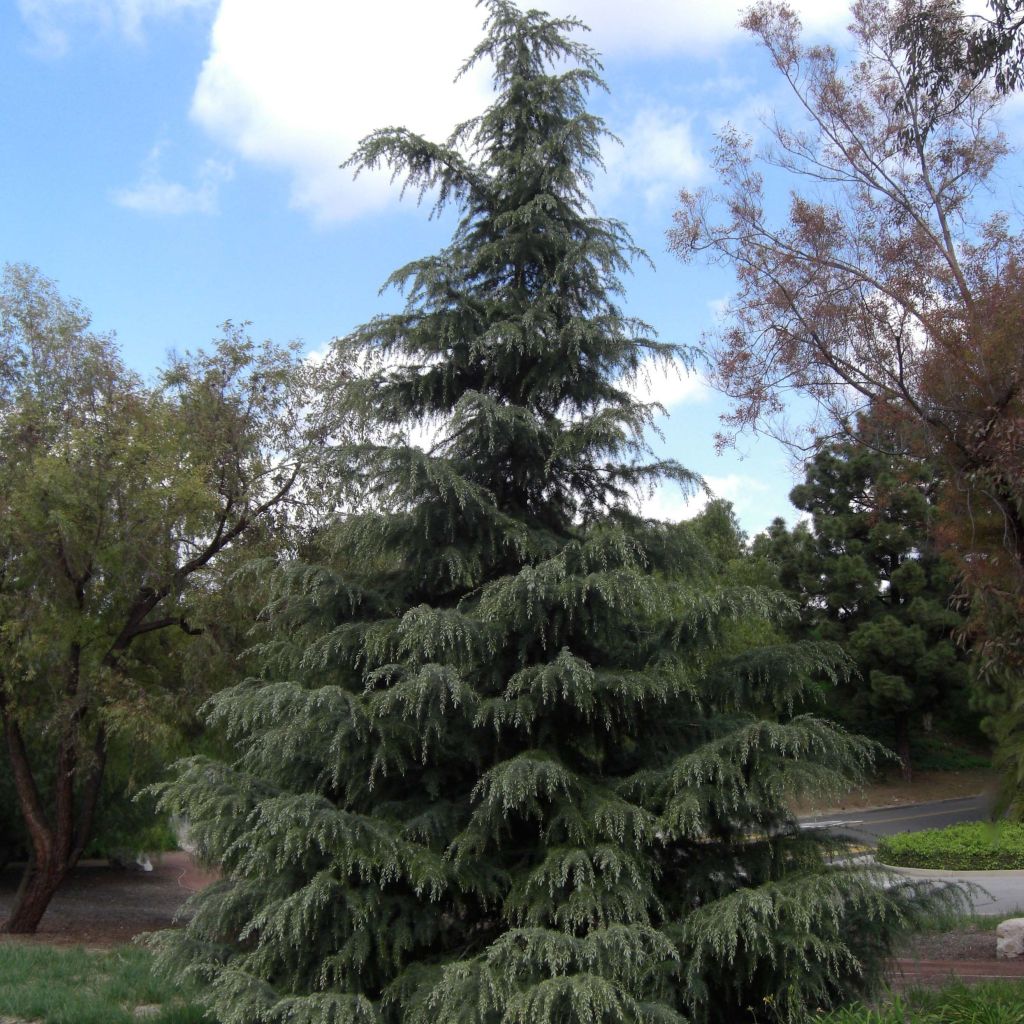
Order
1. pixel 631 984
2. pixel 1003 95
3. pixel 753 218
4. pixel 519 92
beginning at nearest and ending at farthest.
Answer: pixel 631 984 < pixel 519 92 < pixel 1003 95 < pixel 753 218

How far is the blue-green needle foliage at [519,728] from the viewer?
5.50 metres

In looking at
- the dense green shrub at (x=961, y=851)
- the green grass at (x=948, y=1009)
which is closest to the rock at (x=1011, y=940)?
the green grass at (x=948, y=1009)

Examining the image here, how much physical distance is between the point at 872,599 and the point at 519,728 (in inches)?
1082

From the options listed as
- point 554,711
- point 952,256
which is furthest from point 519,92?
point 554,711

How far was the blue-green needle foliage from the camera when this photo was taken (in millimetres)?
5496

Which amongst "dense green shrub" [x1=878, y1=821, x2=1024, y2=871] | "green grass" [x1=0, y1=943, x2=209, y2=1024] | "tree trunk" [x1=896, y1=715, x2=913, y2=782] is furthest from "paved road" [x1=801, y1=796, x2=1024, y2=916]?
"green grass" [x1=0, y1=943, x2=209, y2=1024]

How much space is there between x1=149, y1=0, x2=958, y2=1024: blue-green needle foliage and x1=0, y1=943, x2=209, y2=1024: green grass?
1.63 meters

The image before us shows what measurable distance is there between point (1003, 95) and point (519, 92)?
4.26 meters

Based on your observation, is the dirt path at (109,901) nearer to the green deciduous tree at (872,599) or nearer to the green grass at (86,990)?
the green grass at (86,990)

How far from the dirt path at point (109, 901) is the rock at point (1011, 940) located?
7.72 m

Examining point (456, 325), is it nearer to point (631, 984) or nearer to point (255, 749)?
point (255, 749)

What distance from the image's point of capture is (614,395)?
753 centimetres

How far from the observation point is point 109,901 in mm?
19109

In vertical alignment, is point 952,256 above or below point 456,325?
above
